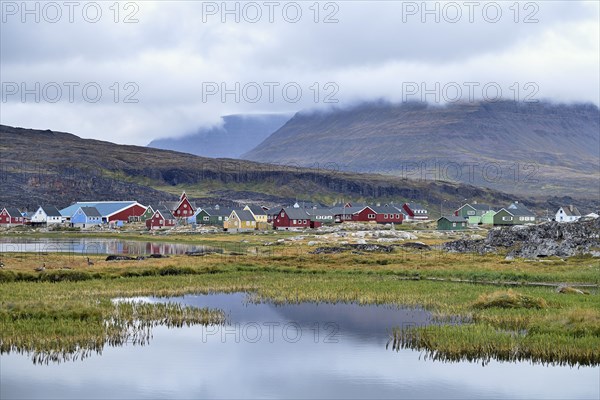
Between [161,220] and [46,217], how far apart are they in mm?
29512

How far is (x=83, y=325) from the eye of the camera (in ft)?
101

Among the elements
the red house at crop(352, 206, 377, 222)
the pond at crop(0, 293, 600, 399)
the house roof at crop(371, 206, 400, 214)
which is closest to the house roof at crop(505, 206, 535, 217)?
the house roof at crop(371, 206, 400, 214)

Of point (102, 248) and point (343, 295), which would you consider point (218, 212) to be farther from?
point (343, 295)

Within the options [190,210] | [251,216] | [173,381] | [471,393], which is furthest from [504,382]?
[190,210]

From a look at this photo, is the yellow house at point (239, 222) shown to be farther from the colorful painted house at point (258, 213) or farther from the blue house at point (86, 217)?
the blue house at point (86, 217)

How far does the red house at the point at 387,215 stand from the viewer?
159 metres

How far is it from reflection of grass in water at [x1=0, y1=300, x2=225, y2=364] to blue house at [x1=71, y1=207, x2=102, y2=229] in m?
122

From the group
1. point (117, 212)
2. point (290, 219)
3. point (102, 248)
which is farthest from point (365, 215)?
point (102, 248)

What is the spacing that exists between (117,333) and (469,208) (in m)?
146

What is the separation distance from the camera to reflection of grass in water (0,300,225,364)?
27469 millimetres

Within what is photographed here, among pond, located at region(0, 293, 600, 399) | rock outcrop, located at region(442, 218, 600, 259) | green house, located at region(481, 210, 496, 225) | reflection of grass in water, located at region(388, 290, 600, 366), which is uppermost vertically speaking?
green house, located at region(481, 210, 496, 225)

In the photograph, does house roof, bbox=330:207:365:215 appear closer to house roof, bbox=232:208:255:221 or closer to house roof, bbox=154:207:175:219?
house roof, bbox=232:208:255:221

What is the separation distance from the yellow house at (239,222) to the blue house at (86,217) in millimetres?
31827

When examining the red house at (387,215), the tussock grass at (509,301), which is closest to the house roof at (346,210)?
the red house at (387,215)
